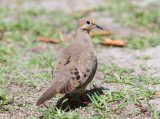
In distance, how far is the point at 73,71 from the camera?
13.0ft

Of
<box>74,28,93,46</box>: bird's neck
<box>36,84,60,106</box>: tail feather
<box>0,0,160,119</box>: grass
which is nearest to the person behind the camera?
<box>36,84,60,106</box>: tail feather

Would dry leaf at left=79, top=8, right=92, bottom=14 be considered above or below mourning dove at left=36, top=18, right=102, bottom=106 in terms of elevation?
above

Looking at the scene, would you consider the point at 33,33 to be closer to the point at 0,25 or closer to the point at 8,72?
the point at 0,25

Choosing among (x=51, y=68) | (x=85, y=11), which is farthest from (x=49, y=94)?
(x=85, y=11)

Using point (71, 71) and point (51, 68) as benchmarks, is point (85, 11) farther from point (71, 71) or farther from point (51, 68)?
point (71, 71)

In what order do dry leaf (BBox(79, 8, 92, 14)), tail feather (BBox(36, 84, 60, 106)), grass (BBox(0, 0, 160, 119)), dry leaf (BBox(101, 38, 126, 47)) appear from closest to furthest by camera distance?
1. tail feather (BBox(36, 84, 60, 106))
2. grass (BBox(0, 0, 160, 119))
3. dry leaf (BBox(101, 38, 126, 47))
4. dry leaf (BBox(79, 8, 92, 14))

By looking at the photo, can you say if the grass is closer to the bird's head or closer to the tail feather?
the tail feather

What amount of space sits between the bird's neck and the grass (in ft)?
1.68

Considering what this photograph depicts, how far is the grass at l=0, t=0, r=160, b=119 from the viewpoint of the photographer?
3.97 meters

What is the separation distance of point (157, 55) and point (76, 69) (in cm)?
255

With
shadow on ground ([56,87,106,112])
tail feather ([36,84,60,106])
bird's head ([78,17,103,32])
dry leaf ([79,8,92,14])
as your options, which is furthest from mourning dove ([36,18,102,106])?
dry leaf ([79,8,92,14])

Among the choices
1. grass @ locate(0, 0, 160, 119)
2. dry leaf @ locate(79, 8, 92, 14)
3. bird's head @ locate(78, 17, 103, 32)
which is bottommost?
grass @ locate(0, 0, 160, 119)

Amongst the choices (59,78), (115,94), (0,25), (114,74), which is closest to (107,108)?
(115,94)

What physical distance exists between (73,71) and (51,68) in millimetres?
1597
